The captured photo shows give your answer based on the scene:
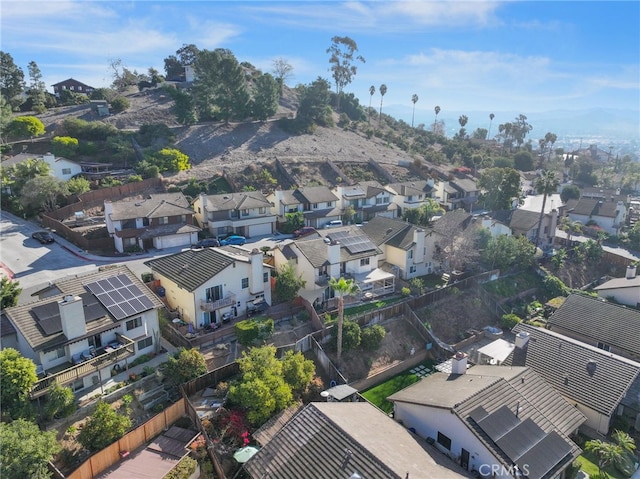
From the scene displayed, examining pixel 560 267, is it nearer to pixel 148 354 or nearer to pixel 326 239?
pixel 326 239

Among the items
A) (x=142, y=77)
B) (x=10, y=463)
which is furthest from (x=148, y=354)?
(x=142, y=77)

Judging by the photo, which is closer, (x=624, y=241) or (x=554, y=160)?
(x=624, y=241)

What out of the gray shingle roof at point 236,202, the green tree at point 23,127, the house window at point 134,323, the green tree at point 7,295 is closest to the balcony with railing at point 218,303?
the house window at point 134,323

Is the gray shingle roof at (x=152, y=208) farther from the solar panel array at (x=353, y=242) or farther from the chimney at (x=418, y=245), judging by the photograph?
the chimney at (x=418, y=245)

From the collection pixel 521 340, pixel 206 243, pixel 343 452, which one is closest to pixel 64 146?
pixel 206 243

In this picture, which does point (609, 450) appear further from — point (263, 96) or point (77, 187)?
point (263, 96)

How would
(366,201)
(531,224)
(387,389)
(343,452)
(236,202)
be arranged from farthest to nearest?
(366,201) < (531,224) < (236,202) < (387,389) < (343,452)

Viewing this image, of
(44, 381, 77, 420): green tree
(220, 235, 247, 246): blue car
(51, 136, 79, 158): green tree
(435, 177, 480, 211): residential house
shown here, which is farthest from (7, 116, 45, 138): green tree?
(435, 177, 480, 211): residential house
